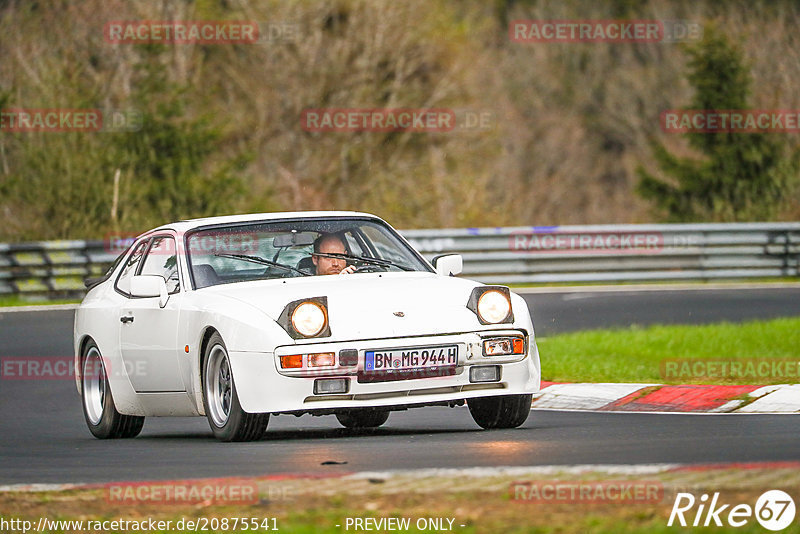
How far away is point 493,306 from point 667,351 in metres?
5.93

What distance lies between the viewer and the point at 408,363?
8.80 metres

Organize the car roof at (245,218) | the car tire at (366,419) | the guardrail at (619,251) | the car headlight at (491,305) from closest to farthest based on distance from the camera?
the car headlight at (491,305) → the car roof at (245,218) → the car tire at (366,419) → the guardrail at (619,251)

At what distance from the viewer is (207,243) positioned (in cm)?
1009

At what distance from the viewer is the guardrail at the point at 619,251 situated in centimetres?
2539

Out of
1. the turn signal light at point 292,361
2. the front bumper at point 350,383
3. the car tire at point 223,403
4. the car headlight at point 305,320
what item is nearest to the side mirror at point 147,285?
the car tire at point 223,403

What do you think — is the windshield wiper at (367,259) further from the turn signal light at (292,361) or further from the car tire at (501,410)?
the turn signal light at (292,361)

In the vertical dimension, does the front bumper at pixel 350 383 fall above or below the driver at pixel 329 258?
below

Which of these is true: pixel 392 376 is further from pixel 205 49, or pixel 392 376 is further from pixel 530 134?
pixel 530 134

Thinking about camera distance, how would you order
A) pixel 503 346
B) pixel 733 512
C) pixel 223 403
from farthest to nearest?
pixel 223 403 < pixel 503 346 < pixel 733 512

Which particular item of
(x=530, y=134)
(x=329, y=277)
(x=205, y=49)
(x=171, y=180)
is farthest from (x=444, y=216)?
(x=329, y=277)

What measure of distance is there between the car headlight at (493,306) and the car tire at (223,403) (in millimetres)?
1360

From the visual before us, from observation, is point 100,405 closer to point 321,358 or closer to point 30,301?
point 321,358

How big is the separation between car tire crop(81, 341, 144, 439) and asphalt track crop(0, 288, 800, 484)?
0.42 feet

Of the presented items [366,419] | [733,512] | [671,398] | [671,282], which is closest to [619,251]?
[671,282]
